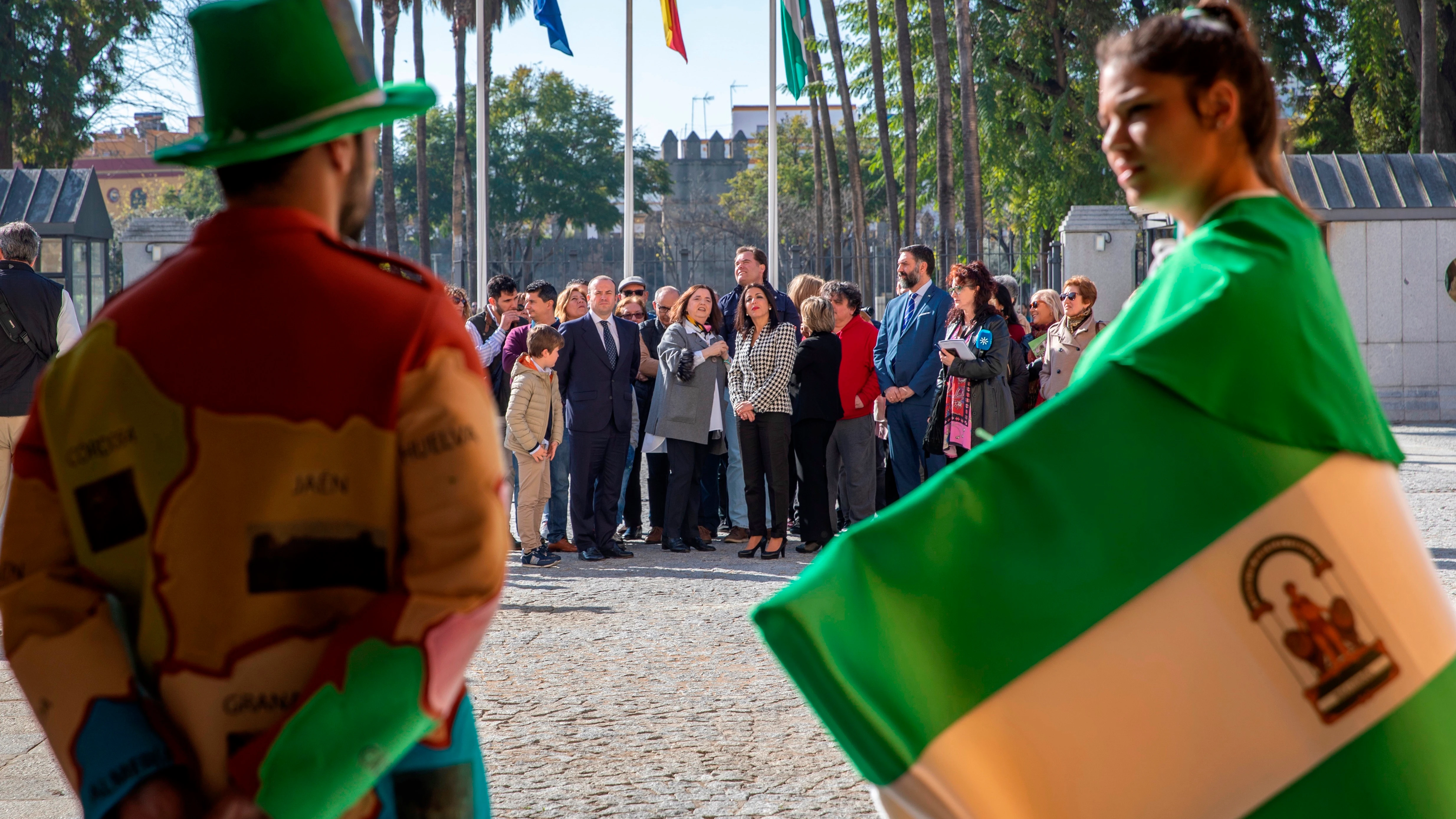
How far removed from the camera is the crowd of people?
917 centimetres

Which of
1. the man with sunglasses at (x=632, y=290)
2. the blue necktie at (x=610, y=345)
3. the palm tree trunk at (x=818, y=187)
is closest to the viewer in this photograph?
the blue necktie at (x=610, y=345)

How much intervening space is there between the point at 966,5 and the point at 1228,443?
2039 cm

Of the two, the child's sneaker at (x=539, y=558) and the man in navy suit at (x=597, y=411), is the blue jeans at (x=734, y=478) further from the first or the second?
the child's sneaker at (x=539, y=558)

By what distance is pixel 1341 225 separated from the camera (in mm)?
17828

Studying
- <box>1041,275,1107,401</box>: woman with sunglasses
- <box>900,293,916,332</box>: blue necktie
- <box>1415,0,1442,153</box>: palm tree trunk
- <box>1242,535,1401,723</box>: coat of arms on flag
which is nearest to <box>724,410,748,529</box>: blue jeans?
<box>900,293,916,332</box>: blue necktie

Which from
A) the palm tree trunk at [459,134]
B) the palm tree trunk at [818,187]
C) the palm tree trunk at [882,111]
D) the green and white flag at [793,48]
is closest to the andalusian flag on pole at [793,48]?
the green and white flag at [793,48]

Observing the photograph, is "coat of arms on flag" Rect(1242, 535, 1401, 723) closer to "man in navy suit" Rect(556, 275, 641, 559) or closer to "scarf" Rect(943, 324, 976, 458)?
"scarf" Rect(943, 324, 976, 458)

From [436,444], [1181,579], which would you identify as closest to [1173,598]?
[1181,579]

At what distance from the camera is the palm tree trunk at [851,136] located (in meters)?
31.6

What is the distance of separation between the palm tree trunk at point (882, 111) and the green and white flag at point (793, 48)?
5950 millimetres

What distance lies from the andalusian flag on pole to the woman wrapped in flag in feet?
72.0

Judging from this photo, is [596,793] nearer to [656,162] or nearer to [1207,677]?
[1207,677]

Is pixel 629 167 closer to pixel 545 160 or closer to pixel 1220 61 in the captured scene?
pixel 1220 61

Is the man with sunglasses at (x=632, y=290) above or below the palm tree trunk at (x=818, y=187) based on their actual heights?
below
